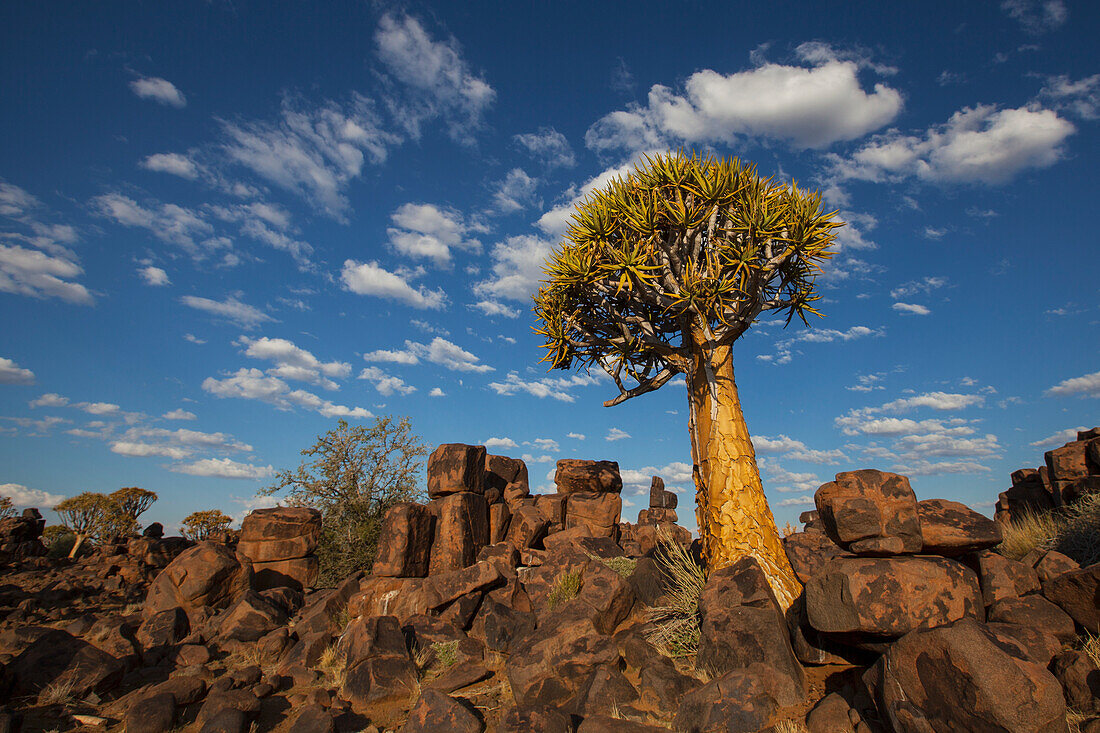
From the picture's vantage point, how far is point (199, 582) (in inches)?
653

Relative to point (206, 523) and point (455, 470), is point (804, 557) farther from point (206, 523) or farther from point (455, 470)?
point (206, 523)

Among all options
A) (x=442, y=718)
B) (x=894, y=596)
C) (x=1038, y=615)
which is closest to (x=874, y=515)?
(x=894, y=596)

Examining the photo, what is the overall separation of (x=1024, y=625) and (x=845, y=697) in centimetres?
220

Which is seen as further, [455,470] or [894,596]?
[455,470]

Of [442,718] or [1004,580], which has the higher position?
[1004,580]

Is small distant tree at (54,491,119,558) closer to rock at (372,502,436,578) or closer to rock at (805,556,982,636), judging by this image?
rock at (372,502,436,578)

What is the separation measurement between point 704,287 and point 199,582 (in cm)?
1672

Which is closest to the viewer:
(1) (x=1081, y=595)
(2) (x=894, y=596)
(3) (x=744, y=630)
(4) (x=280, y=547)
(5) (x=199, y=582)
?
(1) (x=1081, y=595)

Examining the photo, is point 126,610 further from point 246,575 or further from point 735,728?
point 735,728

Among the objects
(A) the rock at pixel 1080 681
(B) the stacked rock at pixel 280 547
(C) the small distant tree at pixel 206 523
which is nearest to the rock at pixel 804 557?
(A) the rock at pixel 1080 681

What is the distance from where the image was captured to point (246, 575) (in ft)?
58.3

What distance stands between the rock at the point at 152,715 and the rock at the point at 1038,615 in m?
12.9

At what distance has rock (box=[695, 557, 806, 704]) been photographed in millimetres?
7867

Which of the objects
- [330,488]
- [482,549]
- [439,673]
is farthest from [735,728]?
[330,488]
